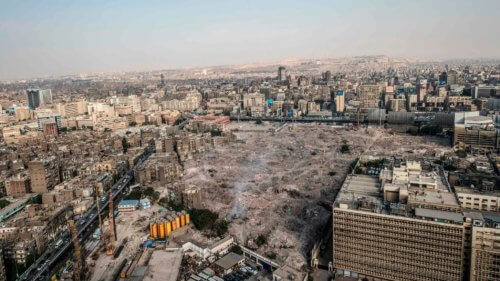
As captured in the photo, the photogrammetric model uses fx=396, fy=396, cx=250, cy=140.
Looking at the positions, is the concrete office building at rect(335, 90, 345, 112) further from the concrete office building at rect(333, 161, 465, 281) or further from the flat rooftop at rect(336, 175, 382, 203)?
the concrete office building at rect(333, 161, 465, 281)

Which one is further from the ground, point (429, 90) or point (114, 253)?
point (429, 90)

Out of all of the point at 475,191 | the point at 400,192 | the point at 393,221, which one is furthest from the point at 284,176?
the point at 393,221

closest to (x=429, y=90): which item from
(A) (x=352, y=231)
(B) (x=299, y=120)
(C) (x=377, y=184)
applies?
(B) (x=299, y=120)

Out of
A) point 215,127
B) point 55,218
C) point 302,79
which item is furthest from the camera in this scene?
point 302,79

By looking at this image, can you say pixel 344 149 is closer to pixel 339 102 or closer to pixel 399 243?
pixel 399 243

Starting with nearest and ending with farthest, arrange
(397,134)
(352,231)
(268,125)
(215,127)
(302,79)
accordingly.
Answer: (352,231), (397,134), (215,127), (268,125), (302,79)

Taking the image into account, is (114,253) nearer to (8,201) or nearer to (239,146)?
(8,201)

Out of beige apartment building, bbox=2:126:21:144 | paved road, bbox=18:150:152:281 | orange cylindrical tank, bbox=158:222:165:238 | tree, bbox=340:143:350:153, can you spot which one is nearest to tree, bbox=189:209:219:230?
orange cylindrical tank, bbox=158:222:165:238

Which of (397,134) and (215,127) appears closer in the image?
(397,134)
